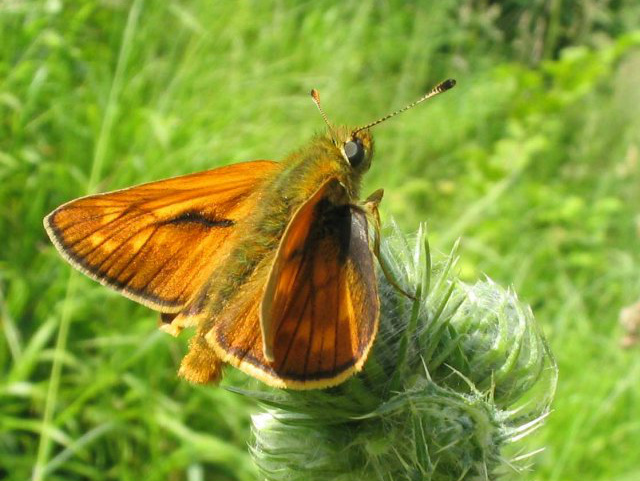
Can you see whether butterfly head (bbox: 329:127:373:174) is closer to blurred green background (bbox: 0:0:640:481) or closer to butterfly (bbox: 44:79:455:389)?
butterfly (bbox: 44:79:455:389)

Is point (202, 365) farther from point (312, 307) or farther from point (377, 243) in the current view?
point (377, 243)

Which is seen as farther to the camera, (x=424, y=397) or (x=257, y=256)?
(x=257, y=256)

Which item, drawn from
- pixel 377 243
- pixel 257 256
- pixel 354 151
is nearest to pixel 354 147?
pixel 354 151

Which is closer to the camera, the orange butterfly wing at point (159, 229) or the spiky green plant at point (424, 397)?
the spiky green plant at point (424, 397)

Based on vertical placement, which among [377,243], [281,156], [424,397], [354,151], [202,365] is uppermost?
[281,156]

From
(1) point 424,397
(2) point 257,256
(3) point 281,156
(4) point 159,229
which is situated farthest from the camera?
(3) point 281,156

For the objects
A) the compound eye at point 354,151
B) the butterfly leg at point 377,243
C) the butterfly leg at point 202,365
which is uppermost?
the compound eye at point 354,151

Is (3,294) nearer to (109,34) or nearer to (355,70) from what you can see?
(109,34)

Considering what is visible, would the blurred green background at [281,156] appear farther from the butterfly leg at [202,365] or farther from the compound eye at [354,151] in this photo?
the compound eye at [354,151]

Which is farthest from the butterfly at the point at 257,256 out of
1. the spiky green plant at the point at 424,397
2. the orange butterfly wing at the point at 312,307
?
the spiky green plant at the point at 424,397
